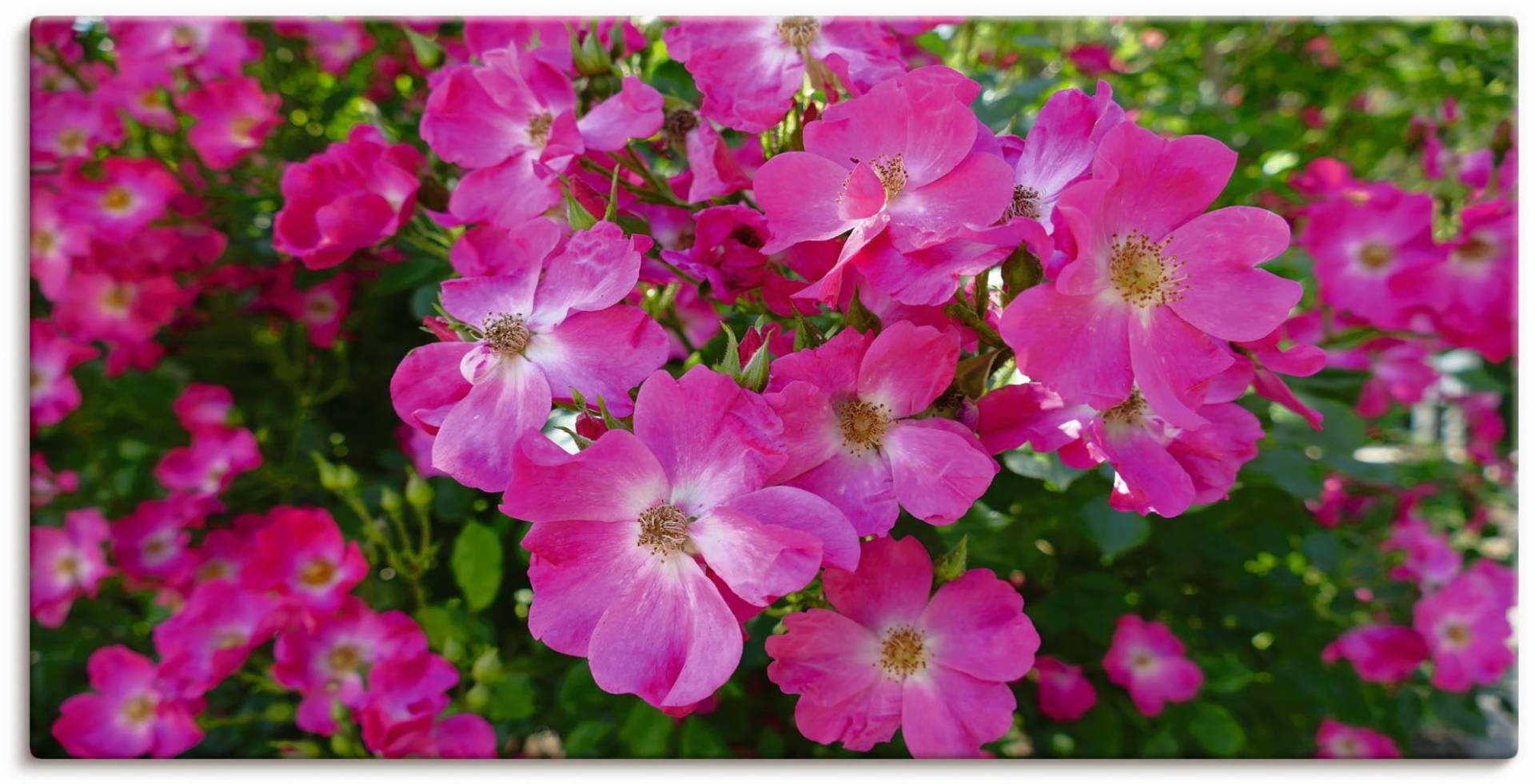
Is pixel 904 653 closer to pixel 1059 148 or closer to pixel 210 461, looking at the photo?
pixel 1059 148

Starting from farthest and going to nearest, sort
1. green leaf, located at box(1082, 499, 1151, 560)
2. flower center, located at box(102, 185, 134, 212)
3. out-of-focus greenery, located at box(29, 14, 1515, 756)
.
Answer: flower center, located at box(102, 185, 134, 212) → out-of-focus greenery, located at box(29, 14, 1515, 756) → green leaf, located at box(1082, 499, 1151, 560)

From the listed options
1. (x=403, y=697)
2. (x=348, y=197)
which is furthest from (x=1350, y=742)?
(x=348, y=197)

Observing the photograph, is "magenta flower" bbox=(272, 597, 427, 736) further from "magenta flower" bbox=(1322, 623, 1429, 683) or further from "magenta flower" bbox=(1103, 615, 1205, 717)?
"magenta flower" bbox=(1322, 623, 1429, 683)

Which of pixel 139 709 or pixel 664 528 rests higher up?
pixel 664 528

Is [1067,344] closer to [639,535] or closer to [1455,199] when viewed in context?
[639,535]

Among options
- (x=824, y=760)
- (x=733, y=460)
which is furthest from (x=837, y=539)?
(x=824, y=760)

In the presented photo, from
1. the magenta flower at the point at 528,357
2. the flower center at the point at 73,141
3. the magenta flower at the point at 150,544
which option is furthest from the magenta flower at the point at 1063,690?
the flower center at the point at 73,141

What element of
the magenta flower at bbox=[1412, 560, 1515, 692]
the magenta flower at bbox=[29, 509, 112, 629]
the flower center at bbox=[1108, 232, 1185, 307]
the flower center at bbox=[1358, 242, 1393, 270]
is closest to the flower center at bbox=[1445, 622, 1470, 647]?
the magenta flower at bbox=[1412, 560, 1515, 692]
